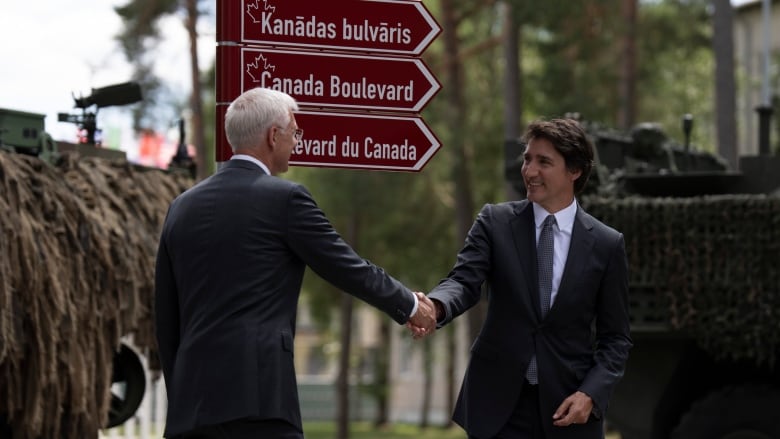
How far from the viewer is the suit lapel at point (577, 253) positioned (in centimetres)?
551

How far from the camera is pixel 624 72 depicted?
29.5m

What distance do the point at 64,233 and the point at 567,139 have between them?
3.28 metres

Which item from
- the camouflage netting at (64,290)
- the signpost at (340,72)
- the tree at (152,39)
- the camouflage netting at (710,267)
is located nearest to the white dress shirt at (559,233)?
the signpost at (340,72)

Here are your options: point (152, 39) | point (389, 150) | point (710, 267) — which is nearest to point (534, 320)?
point (389, 150)

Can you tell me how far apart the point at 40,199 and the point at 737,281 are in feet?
14.1

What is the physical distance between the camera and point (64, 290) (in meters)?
7.88

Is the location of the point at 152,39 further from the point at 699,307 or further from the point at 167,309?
the point at 167,309

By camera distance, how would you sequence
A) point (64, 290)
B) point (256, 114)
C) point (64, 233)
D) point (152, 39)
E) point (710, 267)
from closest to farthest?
point (256, 114) < point (64, 290) < point (64, 233) < point (710, 267) < point (152, 39)

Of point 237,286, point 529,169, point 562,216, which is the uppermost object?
point 529,169

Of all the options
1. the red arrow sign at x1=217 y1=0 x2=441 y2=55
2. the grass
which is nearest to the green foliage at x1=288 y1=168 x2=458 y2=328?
the grass

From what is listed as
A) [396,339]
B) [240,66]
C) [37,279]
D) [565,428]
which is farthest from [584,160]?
[396,339]

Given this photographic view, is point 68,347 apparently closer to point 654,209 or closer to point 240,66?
point 240,66

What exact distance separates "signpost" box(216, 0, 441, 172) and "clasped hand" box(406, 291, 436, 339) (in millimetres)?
828

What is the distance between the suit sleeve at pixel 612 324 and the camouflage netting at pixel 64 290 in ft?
10.0
